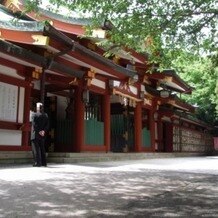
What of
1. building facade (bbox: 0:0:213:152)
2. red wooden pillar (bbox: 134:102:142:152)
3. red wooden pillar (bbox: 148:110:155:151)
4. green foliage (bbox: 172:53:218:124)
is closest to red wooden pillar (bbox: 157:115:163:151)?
building facade (bbox: 0:0:213:152)

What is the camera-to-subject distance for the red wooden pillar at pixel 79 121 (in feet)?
47.6

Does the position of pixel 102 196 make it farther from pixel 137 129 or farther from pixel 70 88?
pixel 137 129

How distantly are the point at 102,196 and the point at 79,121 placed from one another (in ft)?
27.5

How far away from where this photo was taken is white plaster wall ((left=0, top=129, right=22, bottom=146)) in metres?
12.2

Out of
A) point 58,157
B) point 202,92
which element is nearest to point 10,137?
A: point 58,157

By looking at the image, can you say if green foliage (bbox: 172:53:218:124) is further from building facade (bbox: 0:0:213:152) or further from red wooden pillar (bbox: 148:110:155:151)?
building facade (bbox: 0:0:213:152)

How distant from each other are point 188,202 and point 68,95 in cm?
1064

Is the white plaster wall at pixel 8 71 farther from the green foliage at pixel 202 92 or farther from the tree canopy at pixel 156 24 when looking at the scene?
the green foliage at pixel 202 92

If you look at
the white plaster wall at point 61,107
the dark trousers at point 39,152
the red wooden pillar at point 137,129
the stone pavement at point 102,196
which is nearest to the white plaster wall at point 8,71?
the dark trousers at point 39,152

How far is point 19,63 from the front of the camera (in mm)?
12555

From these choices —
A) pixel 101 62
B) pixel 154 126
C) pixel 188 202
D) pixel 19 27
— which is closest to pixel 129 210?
pixel 188 202

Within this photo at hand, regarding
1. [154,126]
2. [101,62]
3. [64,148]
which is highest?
[101,62]

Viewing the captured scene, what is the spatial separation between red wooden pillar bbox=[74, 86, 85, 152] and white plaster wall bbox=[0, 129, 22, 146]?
7.82 ft

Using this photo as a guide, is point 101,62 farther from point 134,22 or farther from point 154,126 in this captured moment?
point 154,126
